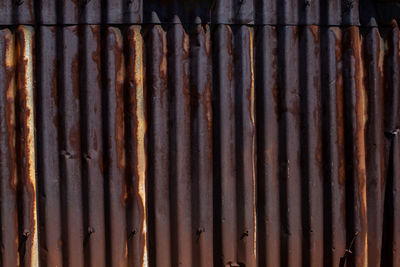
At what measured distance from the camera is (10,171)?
7.16 feet

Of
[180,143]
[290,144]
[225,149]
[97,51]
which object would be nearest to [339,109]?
[290,144]

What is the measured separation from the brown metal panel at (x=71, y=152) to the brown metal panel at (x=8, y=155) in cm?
27

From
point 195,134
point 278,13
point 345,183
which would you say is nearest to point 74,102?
point 195,134

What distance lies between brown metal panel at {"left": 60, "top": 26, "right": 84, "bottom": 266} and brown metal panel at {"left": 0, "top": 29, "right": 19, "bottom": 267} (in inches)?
10.5

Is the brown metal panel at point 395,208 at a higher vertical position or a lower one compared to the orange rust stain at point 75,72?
lower

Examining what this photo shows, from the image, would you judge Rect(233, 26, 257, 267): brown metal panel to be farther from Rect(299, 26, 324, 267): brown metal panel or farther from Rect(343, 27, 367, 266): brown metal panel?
Rect(343, 27, 367, 266): brown metal panel

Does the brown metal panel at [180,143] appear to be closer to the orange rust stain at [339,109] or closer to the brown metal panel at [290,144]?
the brown metal panel at [290,144]

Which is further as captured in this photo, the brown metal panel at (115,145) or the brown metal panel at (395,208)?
the brown metal panel at (395,208)

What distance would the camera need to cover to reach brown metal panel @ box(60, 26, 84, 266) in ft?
7.18

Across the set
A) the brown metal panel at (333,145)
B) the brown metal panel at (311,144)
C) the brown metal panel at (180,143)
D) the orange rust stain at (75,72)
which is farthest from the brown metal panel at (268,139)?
the orange rust stain at (75,72)

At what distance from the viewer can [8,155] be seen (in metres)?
2.18

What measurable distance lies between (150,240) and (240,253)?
0.51m

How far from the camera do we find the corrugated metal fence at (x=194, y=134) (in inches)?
86.2

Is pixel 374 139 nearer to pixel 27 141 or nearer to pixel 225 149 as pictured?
pixel 225 149
